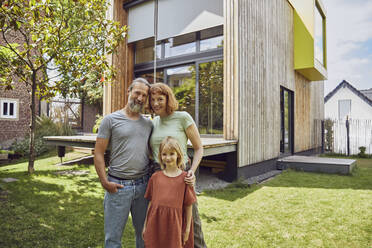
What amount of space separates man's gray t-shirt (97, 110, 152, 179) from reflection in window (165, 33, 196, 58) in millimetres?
5330

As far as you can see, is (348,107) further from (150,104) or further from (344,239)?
(150,104)

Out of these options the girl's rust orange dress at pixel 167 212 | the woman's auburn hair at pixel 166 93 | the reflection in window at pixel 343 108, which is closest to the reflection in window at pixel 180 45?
the woman's auburn hair at pixel 166 93

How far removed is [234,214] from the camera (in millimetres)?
3418

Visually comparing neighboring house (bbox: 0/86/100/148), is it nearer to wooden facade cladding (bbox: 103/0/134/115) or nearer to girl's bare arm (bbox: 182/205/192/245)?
wooden facade cladding (bbox: 103/0/134/115)

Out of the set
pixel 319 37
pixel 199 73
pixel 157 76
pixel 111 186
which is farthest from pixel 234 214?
pixel 319 37

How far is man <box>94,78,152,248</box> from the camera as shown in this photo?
1739 mm

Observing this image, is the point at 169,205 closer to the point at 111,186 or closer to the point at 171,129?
the point at 111,186

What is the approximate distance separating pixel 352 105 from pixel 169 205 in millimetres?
20943

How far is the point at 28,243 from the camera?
2482 mm

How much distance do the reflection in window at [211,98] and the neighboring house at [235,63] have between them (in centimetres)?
3

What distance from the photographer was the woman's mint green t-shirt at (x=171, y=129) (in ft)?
6.13

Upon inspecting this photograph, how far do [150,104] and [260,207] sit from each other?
105 inches

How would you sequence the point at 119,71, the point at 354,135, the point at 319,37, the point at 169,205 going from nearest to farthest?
the point at 169,205 < the point at 119,71 < the point at 319,37 < the point at 354,135

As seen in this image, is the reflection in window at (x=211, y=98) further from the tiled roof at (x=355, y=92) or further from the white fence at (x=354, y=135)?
the tiled roof at (x=355, y=92)
